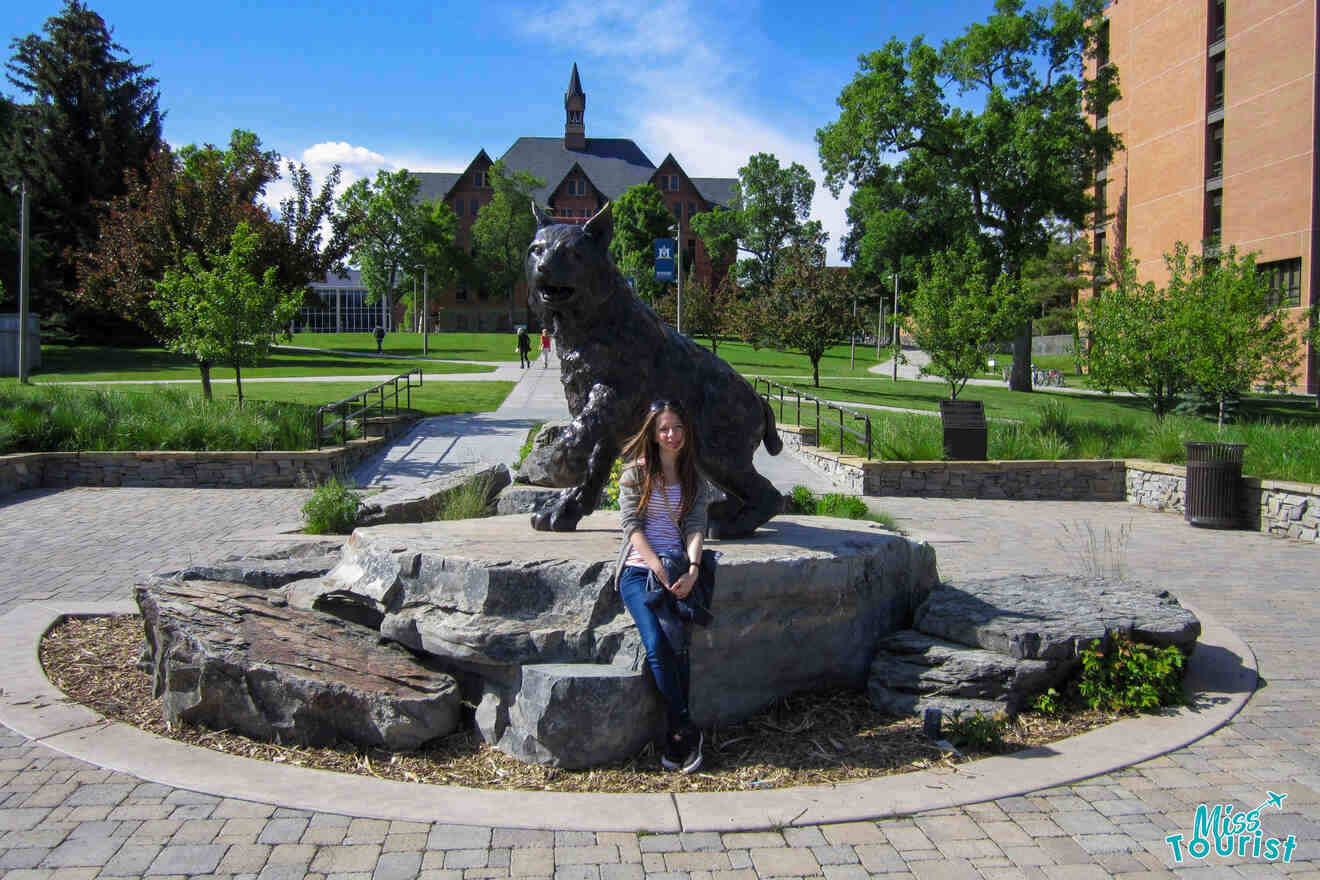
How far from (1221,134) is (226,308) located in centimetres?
3993

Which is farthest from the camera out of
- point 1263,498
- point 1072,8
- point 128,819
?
point 1072,8

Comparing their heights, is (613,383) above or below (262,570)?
above

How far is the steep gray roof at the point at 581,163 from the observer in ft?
286

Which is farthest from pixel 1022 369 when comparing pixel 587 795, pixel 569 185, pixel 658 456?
pixel 569 185

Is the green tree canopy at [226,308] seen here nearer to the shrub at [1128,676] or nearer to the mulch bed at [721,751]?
the mulch bed at [721,751]

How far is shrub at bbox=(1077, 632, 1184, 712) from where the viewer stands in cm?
491

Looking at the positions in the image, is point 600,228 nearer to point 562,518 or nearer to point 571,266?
point 571,266

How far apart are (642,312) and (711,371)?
0.58 meters

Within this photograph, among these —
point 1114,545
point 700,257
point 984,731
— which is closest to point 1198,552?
point 1114,545

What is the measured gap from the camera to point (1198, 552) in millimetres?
9758

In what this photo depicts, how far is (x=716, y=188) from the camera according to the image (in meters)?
92.2

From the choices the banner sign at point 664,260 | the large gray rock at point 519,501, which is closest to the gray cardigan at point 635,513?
the large gray rock at point 519,501

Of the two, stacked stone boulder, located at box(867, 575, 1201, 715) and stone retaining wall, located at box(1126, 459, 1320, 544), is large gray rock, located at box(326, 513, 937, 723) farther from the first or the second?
stone retaining wall, located at box(1126, 459, 1320, 544)

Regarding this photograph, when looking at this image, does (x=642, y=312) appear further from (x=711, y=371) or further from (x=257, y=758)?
(x=257, y=758)
